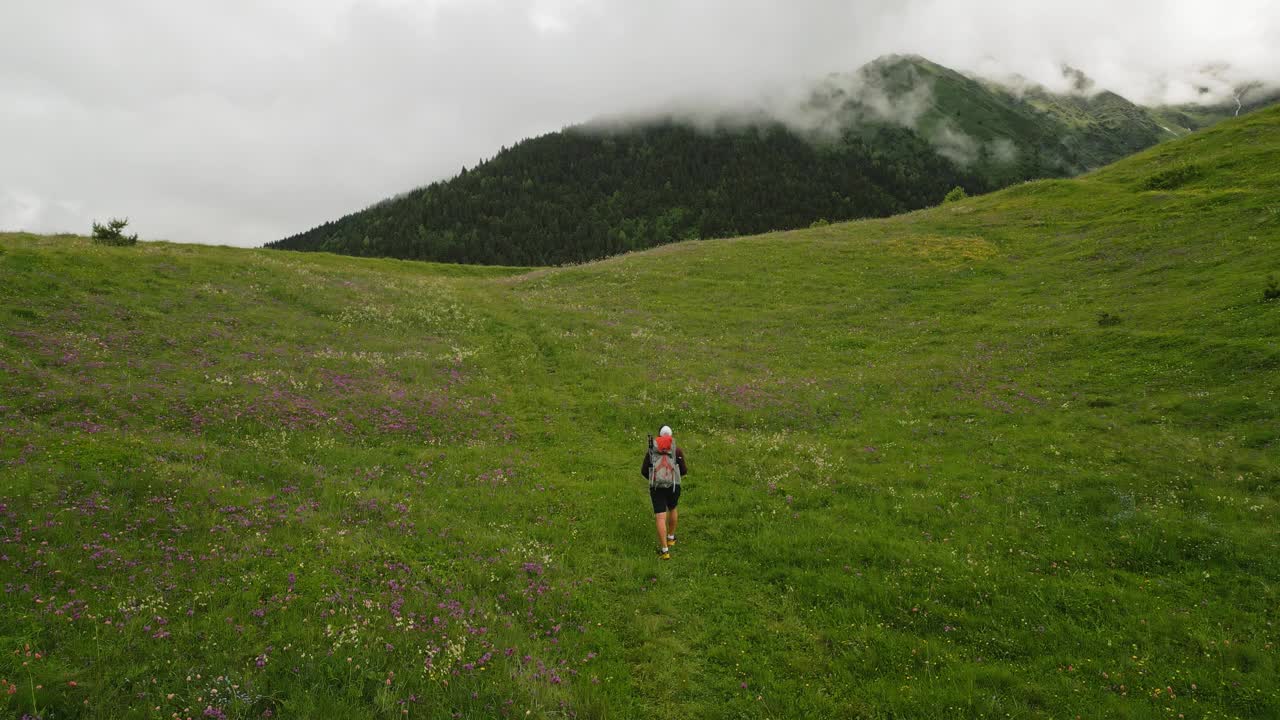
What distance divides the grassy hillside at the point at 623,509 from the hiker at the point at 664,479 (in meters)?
0.82

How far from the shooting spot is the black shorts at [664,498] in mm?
14289

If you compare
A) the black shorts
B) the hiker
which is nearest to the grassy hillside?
the hiker

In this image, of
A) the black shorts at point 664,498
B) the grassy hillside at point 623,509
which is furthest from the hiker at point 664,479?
the grassy hillside at point 623,509

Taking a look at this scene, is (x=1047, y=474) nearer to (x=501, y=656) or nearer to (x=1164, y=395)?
(x=1164, y=395)

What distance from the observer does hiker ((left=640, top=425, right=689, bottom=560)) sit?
1427cm

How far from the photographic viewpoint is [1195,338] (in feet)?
77.6

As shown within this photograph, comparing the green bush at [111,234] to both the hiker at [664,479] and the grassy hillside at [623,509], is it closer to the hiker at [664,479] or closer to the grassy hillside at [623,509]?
the grassy hillside at [623,509]

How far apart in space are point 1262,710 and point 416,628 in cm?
1357

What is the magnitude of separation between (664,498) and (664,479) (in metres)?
0.50

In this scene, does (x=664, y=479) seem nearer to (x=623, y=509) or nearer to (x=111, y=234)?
(x=623, y=509)

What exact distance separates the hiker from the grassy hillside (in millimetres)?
820

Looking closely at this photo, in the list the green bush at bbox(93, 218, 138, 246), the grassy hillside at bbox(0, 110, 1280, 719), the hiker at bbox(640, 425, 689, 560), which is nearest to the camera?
the grassy hillside at bbox(0, 110, 1280, 719)

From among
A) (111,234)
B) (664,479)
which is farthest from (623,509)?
(111,234)

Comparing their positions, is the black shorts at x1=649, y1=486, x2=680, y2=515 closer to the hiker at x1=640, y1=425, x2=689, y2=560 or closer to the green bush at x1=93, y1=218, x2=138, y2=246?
the hiker at x1=640, y1=425, x2=689, y2=560
